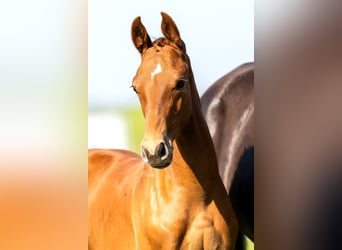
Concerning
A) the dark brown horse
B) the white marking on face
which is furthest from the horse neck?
the white marking on face

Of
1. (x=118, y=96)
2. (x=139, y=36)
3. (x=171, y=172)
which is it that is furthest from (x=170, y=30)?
(x=171, y=172)

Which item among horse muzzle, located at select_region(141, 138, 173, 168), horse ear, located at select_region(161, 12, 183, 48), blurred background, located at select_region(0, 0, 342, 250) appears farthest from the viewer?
blurred background, located at select_region(0, 0, 342, 250)

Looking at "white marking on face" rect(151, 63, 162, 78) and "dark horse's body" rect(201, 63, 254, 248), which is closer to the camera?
"white marking on face" rect(151, 63, 162, 78)

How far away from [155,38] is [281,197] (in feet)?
1.95

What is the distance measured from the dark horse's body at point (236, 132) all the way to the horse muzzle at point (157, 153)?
333mm

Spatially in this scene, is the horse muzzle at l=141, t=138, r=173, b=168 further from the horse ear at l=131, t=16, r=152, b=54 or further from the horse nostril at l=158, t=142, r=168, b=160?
the horse ear at l=131, t=16, r=152, b=54

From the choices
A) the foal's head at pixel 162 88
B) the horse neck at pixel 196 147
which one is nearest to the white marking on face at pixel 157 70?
the foal's head at pixel 162 88

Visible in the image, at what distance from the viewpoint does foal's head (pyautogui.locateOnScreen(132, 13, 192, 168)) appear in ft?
4.65

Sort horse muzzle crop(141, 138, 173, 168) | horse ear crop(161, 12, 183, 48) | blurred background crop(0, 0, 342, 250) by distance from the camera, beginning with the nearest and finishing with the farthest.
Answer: horse muzzle crop(141, 138, 173, 168) < horse ear crop(161, 12, 183, 48) < blurred background crop(0, 0, 342, 250)

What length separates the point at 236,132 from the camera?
1.79 metres

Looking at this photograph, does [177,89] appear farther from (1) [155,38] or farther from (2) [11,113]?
(2) [11,113]

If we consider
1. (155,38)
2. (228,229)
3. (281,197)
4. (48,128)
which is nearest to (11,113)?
(48,128)

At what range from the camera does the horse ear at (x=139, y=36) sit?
5.06 ft

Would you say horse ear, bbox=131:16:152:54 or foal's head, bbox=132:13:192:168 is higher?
horse ear, bbox=131:16:152:54
